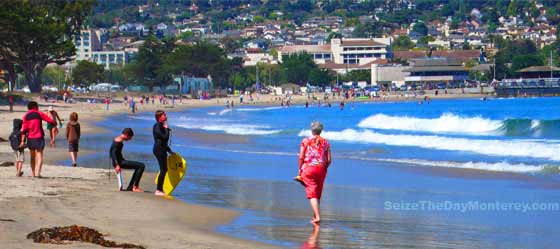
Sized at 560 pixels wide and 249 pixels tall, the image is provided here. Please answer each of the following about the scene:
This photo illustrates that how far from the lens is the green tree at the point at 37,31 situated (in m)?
79.1

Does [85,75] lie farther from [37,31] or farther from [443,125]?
[443,125]

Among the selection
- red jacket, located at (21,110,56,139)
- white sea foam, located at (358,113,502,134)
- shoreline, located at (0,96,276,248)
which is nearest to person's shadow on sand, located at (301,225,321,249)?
shoreline, located at (0,96,276,248)

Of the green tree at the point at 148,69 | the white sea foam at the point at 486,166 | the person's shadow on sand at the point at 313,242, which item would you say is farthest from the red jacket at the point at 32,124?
the green tree at the point at 148,69

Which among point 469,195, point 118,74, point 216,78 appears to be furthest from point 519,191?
point 118,74

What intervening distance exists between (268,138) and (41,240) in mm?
29065

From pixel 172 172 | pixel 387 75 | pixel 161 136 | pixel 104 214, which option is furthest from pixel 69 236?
pixel 387 75

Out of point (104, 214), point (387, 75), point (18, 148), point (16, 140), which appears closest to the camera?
point (104, 214)

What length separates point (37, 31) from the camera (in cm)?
8188

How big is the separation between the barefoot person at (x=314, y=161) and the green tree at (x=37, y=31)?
6355cm

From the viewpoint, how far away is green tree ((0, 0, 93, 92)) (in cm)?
7912

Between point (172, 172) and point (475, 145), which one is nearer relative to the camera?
point (172, 172)

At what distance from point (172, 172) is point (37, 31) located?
6774 centimetres

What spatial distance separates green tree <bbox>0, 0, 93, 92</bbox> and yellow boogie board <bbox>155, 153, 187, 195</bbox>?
197 ft

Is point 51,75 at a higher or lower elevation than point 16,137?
lower
